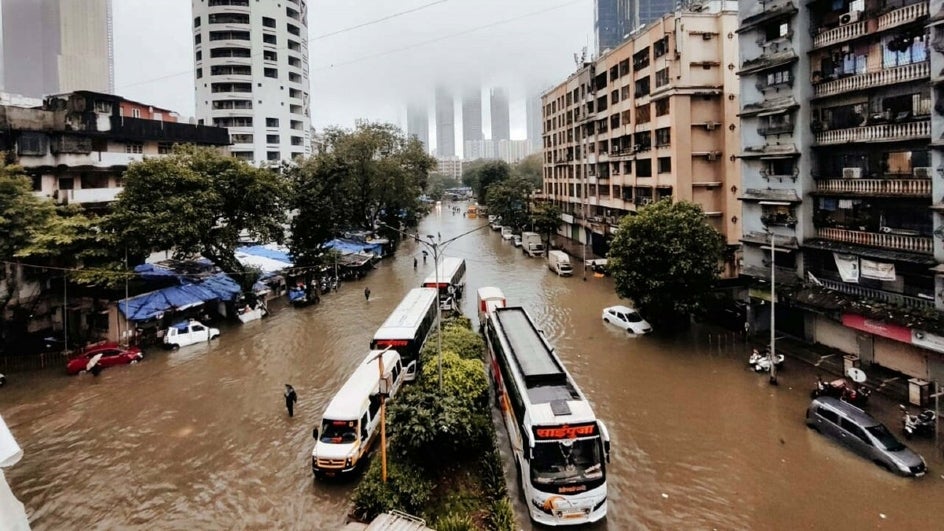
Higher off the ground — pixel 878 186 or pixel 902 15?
pixel 902 15

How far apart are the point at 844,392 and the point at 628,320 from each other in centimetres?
1114

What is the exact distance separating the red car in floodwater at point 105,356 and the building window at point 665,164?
3152 cm

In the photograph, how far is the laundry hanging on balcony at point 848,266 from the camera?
21.3 meters

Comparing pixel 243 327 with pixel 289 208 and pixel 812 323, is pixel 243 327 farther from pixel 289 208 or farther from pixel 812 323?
pixel 812 323

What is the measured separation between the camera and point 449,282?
112 feet

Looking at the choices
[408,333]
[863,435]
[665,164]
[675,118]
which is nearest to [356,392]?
[408,333]

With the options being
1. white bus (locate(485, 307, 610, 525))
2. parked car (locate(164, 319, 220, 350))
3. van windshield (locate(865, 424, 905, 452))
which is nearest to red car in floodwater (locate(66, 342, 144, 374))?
parked car (locate(164, 319, 220, 350))

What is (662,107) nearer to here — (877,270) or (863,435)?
(877,270)

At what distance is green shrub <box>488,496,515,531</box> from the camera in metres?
11.6

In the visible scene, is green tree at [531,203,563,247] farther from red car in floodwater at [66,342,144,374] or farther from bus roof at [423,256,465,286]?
red car in floodwater at [66,342,144,374]

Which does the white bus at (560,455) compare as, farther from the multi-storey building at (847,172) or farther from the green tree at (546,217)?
the green tree at (546,217)

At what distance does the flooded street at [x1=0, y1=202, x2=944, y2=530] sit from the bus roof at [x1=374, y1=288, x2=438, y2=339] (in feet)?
9.99

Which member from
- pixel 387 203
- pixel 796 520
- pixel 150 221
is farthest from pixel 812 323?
pixel 387 203

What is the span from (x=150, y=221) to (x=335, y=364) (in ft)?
37.8
